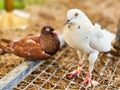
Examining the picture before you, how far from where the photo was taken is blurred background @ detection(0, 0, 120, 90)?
8.93 ft

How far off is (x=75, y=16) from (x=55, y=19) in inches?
53.3

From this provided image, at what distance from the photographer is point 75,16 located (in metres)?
1.62

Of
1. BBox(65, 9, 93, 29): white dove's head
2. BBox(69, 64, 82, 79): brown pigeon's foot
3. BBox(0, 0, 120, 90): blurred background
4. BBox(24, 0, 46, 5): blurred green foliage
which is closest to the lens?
BBox(65, 9, 93, 29): white dove's head

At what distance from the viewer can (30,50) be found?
6.25 ft

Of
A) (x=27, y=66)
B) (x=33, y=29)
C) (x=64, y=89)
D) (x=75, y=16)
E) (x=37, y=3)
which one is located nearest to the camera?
(x=75, y=16)

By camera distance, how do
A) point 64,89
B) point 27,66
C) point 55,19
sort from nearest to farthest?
point 64,89, point 27,66, point 55,19

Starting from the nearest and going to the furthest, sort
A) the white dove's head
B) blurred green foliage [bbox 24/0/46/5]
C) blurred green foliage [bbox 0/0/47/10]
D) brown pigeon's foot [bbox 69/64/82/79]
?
the white dove's head → brown pigeon's foot [bbox 69/64/82/79] → blurred green foliage [bbox 0/0/47/10] → blurred green foliage [bbox 24/0/46/5]

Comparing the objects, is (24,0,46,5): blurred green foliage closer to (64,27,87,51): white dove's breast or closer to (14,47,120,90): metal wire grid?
(14,47,120,90): metal wire grid

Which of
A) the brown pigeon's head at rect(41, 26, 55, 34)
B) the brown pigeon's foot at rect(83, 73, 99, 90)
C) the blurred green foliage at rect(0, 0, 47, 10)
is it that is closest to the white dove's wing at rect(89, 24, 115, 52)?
the brown pigeon's foot at rect(83, 73, 99, 90)

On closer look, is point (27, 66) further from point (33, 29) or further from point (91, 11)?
point (91, 11)

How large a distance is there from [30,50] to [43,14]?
1.21m

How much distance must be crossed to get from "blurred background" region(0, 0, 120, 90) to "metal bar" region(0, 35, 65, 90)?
1.05 ft

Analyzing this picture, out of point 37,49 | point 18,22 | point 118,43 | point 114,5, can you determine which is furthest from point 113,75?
point 114,5

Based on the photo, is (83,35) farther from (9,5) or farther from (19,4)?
(19,4)
